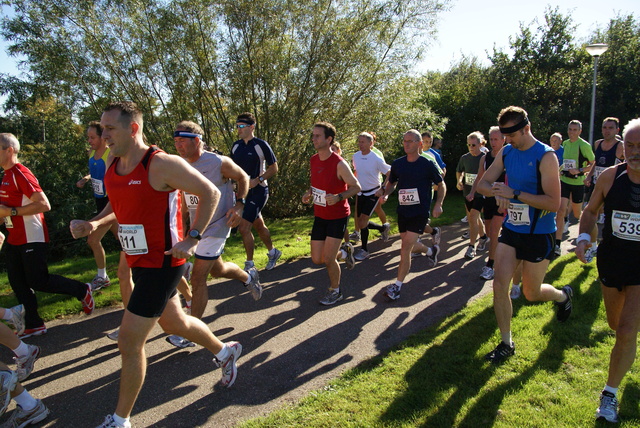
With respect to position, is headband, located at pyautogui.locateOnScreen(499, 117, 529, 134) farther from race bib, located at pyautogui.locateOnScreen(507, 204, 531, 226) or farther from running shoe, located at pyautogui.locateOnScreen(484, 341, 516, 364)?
running shoe, located at pyautogui.locateOnScreen(484, 341, 516, 364)

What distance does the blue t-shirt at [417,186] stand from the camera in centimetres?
588

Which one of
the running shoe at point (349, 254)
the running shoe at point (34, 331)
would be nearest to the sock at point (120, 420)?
the running shoe at point (34, 331)

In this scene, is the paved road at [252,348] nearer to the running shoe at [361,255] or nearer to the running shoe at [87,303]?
the running shoe at [87,303]

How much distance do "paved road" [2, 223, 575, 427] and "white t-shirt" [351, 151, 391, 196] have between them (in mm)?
1676

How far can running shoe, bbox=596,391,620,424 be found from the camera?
10.1 feet

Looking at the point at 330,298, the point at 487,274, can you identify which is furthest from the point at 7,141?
the point at 487,274

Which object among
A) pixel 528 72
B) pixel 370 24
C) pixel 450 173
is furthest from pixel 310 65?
pixel 528 72

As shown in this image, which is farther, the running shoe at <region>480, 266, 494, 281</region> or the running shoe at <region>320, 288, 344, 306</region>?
the running shoe at <region>480, 266, 494, 281</region>

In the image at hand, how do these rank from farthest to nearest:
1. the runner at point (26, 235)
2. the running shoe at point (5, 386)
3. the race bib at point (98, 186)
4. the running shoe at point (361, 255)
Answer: the running shoe at point (361, 255) < the race bib at point (98, 186) < the runner at point (26, 235) < the running shoe at point (5, 386)

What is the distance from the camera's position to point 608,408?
10.3ft

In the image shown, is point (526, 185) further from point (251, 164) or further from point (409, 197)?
point (251, 164)

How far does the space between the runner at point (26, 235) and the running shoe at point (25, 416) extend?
5.78ft

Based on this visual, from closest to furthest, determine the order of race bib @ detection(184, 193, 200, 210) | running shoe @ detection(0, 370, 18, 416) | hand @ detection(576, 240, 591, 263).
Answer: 1. running shoe @ detection(0, 370, 18, 416)
2. hand @ detection(576, 240, 591, 263)
3. race bib @ detection(184, 193, 200, 210)

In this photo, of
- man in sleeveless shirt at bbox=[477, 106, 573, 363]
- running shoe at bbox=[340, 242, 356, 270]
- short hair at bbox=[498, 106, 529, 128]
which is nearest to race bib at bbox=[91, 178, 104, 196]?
running shoe at bbox=[340, 242, 356, 270]
